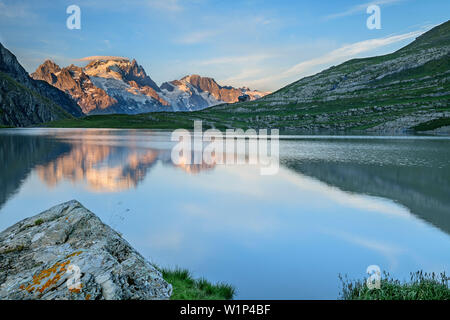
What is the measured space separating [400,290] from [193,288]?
6.38 meters

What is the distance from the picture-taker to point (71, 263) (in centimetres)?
711

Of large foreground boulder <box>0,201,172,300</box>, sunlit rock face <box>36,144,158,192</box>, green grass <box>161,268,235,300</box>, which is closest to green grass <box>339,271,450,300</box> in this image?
green grass <box>161,268,235,300</box>

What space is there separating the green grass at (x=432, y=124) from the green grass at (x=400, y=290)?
159483 mm

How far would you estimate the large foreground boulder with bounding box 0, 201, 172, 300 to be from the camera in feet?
21.7

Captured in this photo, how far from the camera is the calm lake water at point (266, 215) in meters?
12.4

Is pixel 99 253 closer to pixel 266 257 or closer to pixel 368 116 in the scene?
pixel 266 257

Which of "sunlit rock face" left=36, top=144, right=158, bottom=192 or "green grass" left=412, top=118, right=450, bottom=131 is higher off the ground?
"green grass" left=412, top=118, right=450, bottom=131

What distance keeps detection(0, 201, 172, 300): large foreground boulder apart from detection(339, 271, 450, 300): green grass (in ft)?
19.0

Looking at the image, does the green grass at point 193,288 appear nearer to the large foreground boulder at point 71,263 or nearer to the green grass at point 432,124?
the large foreground boulder at point 71,263

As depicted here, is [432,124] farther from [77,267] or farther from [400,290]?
[77,267]

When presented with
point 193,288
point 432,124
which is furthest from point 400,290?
point 432,124

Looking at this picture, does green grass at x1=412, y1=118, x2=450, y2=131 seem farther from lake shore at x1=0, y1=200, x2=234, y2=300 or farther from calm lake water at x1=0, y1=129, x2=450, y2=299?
lake shore at x1=0, y1=200, x2=234, y2=300

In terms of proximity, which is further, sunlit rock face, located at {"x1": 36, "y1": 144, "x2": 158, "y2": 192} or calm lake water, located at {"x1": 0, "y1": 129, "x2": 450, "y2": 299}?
sunlit rock face, located at {"x1": 36, "y1": 144, "x2": 158, "y2": 192}

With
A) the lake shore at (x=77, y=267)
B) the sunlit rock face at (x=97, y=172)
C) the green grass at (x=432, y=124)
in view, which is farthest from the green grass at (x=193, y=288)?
the green grass at (x=432, y=124)
